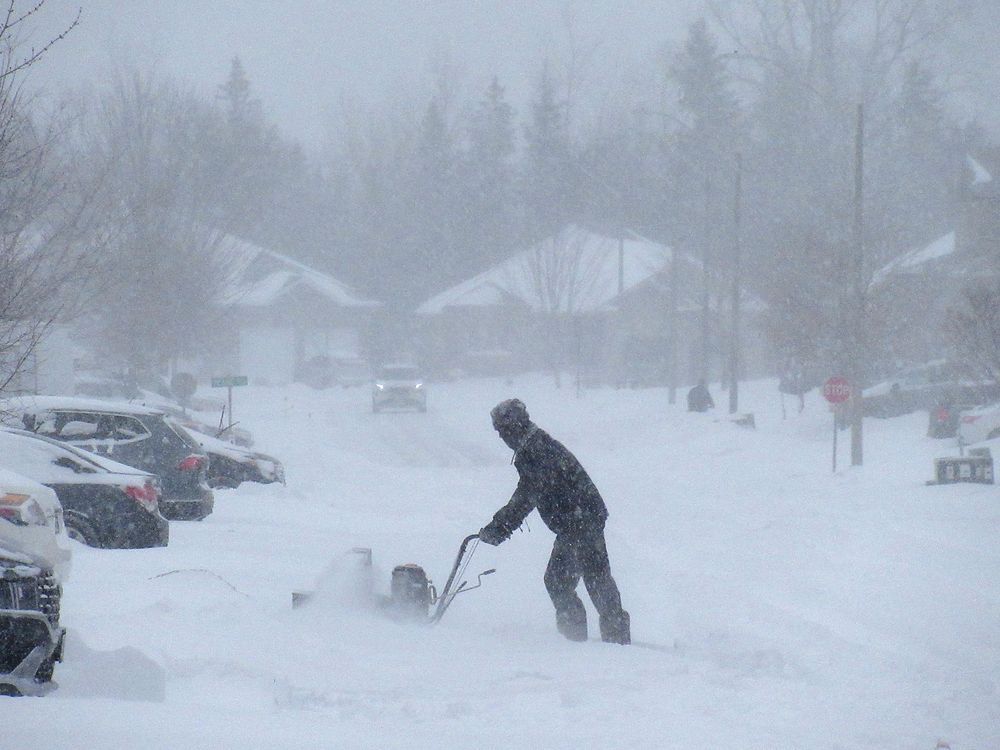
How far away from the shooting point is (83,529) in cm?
1137

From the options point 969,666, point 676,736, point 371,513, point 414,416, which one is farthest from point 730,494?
point 414,416

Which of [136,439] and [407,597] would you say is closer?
[407,597]

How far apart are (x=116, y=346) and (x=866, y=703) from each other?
2685 cm

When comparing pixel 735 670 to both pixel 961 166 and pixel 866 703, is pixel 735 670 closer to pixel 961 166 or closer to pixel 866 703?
pixel 866 703

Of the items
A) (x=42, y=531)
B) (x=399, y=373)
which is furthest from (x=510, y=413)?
(x=399, y=373)

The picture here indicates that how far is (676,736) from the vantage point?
19.4 feet

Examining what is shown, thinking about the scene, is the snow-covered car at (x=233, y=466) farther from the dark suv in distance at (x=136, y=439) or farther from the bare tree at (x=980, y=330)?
the bare tree at (x=980, y=330)

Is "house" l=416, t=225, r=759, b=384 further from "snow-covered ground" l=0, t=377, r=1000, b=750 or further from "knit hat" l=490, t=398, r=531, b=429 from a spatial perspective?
"knit hat" l=490, t=398, r=531, b=429

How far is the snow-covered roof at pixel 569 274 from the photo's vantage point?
50312 mm

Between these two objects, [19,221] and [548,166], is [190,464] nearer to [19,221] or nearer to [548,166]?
[19,221]

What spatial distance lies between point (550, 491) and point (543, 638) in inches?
40.9

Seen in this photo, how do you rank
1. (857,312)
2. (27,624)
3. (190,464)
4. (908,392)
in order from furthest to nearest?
1. (908,392)
2. (857,312)
3. (190,464)
4. (27,624)

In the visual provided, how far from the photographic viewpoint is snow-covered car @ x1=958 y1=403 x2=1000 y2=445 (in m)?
23.9

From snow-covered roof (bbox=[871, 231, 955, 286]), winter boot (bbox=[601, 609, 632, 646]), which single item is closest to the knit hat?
winter boot (bbox=[601, 609, 632, 646])
